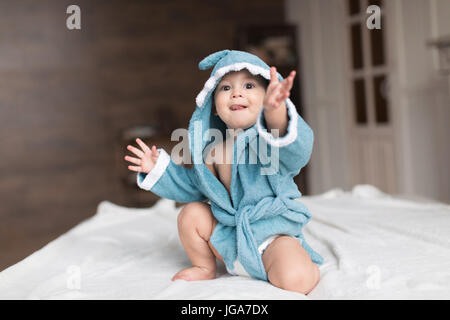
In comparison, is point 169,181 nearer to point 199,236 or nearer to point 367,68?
point 199,236

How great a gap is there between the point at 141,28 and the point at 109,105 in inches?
30.6

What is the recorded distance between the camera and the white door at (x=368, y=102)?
10.8ft

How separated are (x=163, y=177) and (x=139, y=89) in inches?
134

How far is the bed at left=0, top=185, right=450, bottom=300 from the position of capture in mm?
969

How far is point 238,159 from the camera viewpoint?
1105 mm

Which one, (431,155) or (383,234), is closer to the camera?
(383,234)

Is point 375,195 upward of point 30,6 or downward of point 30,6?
downward

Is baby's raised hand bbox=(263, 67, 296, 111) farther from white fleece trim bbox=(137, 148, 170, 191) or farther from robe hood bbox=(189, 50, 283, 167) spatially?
white fleece trim bbox=(137, 148, 170, 191)

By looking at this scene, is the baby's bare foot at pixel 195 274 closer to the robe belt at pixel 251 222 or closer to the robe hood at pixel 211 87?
the robe belt at pixel 251 222

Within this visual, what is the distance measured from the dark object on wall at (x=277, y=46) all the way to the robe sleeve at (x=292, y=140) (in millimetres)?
3129

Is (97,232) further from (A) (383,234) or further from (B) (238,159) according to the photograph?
(A) (383,234)

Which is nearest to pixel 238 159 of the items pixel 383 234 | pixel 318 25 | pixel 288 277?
pixel 288 277

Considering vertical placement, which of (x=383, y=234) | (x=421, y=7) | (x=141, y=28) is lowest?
(x=383, y=234)

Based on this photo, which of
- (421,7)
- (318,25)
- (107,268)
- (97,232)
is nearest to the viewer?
(107,268)
